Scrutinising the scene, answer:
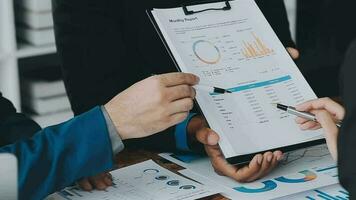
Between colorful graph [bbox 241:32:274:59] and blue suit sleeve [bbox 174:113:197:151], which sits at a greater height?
colorful graph [bbox 241:32:274:59]

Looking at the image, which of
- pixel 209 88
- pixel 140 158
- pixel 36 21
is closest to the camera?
pixel 209 88

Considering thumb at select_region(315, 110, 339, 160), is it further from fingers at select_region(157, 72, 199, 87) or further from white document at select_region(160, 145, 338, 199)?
fingers at select_region(157, 72, 199, 87)

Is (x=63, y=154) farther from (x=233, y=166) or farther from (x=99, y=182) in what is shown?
(x=233, y=166)

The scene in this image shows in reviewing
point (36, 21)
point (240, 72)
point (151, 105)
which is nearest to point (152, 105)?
point (151, 105)

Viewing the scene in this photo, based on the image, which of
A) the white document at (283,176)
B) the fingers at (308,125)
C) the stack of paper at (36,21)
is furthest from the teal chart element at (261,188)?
the stack of paper at (36,21)

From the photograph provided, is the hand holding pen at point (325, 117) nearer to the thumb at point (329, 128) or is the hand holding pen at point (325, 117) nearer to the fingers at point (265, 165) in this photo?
the thumb at point (329, 128)

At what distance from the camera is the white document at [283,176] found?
1.16 m

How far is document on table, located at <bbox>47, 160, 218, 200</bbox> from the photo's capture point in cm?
113

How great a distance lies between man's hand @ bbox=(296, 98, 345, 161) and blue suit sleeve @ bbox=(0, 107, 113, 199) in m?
0.38

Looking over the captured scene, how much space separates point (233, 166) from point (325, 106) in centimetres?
20

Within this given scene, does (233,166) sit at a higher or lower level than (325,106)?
lower

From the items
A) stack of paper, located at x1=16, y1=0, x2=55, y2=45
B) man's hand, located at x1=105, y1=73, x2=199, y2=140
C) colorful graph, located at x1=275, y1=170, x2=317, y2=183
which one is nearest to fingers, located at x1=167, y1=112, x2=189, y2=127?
man's hand, located at x1=105, y1=73, x2=199, y2=140

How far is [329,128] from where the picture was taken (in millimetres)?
1123

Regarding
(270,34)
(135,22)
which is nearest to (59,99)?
(135,22)
